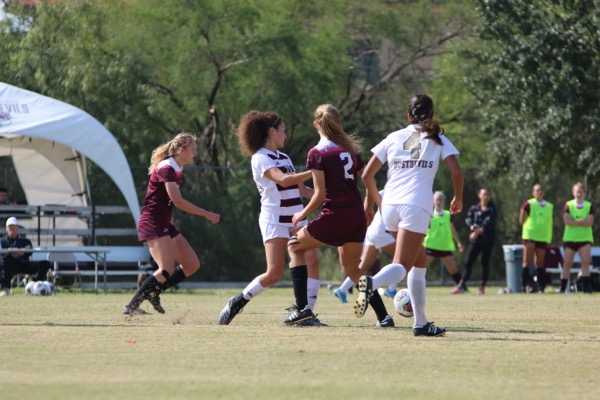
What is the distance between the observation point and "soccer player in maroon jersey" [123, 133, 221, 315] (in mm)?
12648

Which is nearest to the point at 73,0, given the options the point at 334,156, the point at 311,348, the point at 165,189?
the point at 165,189

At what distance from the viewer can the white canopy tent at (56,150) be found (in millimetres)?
22891

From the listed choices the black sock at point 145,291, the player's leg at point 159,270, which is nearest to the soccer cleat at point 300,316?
the player's leg at point 159,270

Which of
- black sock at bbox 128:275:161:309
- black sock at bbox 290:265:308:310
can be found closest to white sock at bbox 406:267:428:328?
black sock at bbox 290:265:308:310

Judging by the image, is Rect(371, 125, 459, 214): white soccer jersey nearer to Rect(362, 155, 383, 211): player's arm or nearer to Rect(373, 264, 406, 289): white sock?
Rect(362, 155, 383, 211): player's arm

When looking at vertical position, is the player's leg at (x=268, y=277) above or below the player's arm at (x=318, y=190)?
below

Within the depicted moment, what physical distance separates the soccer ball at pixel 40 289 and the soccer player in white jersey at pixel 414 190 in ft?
36.9

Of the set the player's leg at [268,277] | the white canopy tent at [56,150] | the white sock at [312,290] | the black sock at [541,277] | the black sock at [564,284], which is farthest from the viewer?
the black sock at [541,277]

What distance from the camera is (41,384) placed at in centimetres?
690

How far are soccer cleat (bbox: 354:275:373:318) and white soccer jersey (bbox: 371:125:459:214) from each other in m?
0.66

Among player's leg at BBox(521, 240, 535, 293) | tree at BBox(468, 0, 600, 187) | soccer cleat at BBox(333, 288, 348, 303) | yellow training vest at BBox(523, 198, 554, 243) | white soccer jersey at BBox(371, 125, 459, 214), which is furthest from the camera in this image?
tree at BBox(468, 0, 600, 187)

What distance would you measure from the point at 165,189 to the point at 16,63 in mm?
18610

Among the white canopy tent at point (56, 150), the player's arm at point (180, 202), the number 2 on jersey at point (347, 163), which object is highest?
the white canopy tent at point (56, 150)

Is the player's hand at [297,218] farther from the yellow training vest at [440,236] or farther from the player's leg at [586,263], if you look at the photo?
the player's leg at [586,263]
